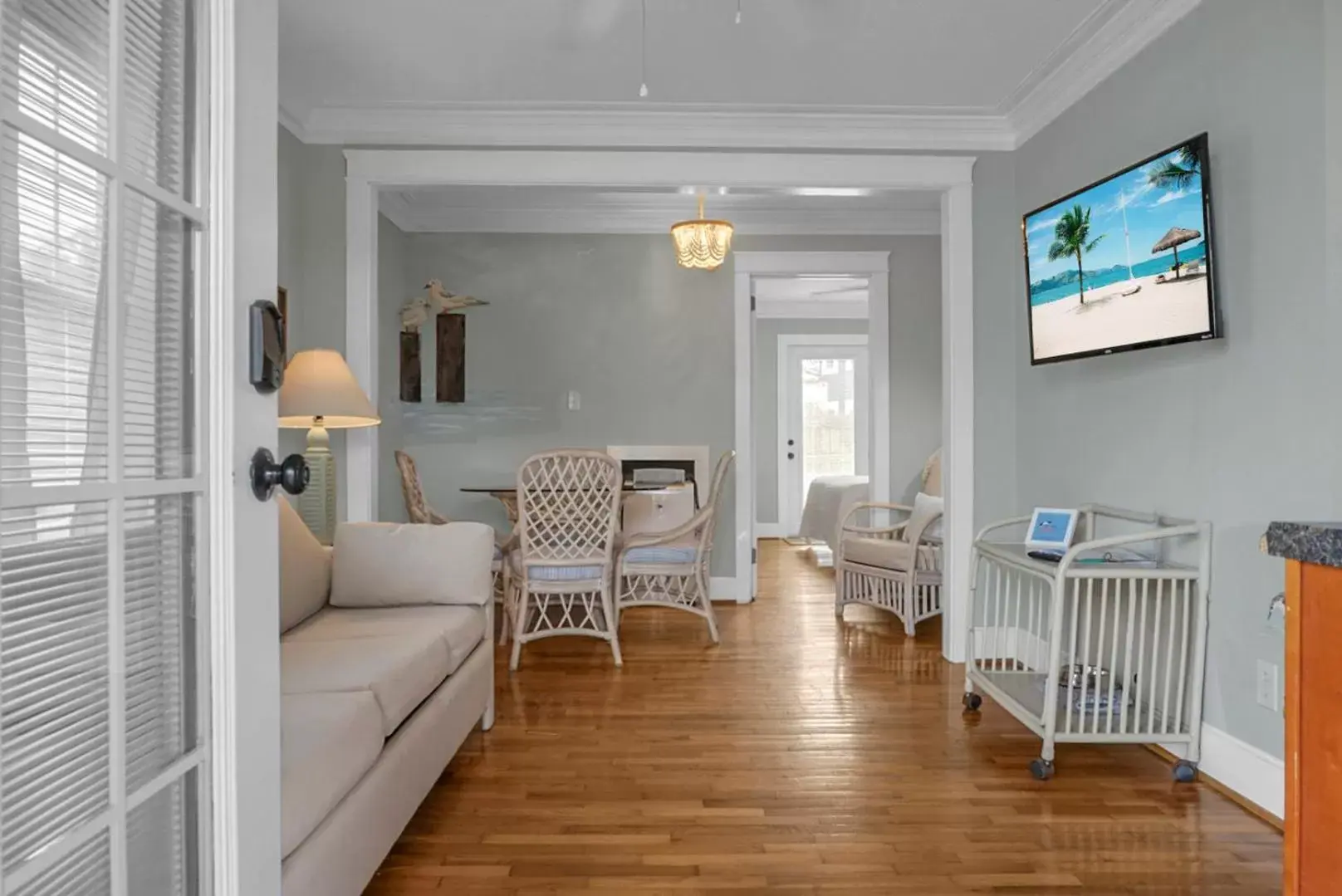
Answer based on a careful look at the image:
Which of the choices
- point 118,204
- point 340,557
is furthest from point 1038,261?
point 118,204

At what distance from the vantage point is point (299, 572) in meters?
2.54

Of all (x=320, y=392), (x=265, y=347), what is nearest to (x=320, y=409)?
(x=320, y=392)

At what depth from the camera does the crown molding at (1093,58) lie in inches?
111

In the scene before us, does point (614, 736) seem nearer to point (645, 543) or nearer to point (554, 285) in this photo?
point (645, 543)

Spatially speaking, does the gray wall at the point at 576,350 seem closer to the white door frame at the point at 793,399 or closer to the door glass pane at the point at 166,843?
the white door frame at the point at 793,399

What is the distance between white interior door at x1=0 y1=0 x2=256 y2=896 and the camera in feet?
2.38

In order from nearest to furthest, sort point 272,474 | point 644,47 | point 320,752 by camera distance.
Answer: point 272,474 → point 320,752 → point 644,47

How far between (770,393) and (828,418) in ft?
2.47

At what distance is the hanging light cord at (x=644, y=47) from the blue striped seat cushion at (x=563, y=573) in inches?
80.9

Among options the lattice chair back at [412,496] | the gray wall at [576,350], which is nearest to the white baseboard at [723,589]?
the gray wall at [576,350]

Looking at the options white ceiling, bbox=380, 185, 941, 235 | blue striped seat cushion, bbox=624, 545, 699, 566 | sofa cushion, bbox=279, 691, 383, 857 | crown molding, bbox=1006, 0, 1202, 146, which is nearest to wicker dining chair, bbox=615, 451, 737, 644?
blue striped seat cushion, bbox=624, 545, 699, 566

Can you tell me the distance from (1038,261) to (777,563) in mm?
4313

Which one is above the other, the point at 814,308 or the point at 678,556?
the point at 814,308

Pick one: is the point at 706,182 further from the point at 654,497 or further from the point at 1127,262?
the point at 654,497
